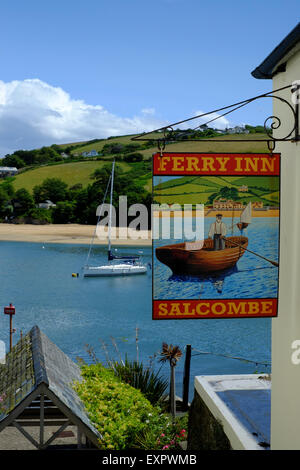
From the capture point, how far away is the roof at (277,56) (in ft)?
18.7

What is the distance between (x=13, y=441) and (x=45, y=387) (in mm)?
5339

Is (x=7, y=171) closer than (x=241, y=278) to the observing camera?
No

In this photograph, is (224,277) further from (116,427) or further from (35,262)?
(35,262)

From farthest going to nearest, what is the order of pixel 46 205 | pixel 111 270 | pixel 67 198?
pixel 67 198, pixel 46 205, pixel 111 270

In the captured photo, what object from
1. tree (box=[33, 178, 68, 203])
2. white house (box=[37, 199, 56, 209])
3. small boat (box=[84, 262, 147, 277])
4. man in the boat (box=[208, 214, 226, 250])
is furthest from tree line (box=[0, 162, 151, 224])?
man in the boat (box=[208, 214, 226, 250])

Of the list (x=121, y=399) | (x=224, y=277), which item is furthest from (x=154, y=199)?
(x=121, y=399)

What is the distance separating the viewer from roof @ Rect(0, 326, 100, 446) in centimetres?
914

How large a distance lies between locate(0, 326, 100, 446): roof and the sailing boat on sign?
459 centimetres

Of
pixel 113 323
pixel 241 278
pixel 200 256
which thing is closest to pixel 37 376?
pixel 200 256

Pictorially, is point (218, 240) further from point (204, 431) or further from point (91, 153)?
point (91, 153)

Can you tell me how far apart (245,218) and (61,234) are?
99.4 meters

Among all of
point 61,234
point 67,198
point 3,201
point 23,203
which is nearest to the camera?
point 61,234

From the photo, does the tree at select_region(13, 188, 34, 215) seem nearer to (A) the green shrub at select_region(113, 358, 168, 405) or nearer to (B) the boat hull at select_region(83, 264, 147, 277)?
(B) the boat hull at select_region(83, 264, 147, 277)

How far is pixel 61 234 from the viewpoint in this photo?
104062 mm
